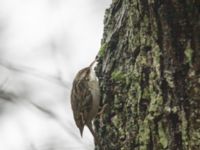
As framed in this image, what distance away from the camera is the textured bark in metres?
1.84

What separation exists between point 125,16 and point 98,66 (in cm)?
28

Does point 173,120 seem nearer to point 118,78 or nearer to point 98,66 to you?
point 118,78

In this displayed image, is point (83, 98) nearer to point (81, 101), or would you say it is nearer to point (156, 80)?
point (81, 101)

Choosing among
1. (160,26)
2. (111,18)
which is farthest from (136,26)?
(111,18)

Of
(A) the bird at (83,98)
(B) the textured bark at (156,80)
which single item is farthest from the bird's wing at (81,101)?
(B) the textured bark at (156,80)

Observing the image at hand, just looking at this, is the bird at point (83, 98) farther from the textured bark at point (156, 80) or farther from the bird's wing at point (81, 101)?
the textured bark at point (156, 80)

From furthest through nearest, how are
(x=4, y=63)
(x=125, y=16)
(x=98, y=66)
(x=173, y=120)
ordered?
(x=4, y=63), (x=98, y=66), (x=125, y=16), (x=173, y=120)

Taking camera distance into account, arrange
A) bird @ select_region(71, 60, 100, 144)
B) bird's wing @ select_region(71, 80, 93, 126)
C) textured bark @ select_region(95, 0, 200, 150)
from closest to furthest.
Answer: textured bark @ select_region(95, 0, 200, 150), bird @ select_region(71, 60, 100, 144), bird's wing @ select_region(71, 80, 93, 126)

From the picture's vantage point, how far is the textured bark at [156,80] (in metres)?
1.84

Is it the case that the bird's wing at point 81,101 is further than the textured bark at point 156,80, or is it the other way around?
the bird's wing at point 81,101

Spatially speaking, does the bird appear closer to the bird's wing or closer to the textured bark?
the bird's wing

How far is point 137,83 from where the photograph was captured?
6.49 feet

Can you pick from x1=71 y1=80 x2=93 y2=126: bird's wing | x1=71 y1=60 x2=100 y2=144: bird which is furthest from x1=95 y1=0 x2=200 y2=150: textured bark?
x1=71 y1=80 x2=93 y2=126: bird's wing

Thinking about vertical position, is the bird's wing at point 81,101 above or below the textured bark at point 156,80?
below
